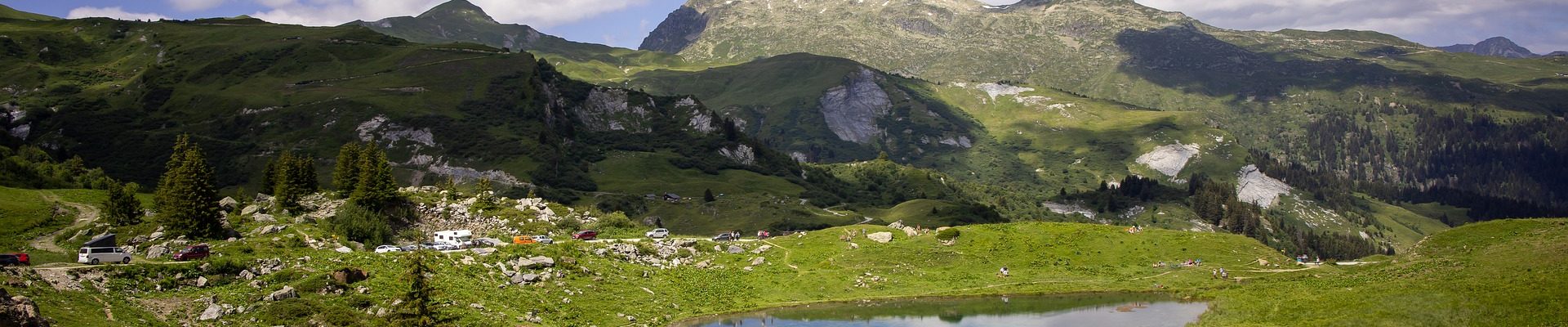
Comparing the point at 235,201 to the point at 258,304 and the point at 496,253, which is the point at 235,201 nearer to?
the point at 496,253

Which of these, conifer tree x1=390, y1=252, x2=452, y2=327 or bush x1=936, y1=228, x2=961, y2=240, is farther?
bush x1=936, y1=228, x2=961, y2=240

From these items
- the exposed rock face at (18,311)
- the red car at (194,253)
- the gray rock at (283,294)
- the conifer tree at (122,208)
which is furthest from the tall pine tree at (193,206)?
the exposed rock face at (18,311)

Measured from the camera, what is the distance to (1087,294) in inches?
3083

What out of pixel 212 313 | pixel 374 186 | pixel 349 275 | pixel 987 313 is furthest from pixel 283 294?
pixel 374 186

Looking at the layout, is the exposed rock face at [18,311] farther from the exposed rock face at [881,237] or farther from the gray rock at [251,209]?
the exposed rock face at [881,237]

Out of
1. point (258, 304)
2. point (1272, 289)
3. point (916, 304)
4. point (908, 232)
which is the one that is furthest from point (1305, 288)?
point (258, 304)

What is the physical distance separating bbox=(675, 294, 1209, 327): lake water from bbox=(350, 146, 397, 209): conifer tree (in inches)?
Result: 1654

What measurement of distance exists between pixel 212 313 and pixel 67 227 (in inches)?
1404

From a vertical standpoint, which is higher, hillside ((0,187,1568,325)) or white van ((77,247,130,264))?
white van ((77,247,130,264))

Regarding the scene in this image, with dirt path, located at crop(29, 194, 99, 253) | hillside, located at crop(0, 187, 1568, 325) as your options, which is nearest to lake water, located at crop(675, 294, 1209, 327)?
hillside, located at crop(0, 187, 1568, 325)

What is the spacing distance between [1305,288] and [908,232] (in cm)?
3910

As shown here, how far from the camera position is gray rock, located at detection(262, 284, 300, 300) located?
173 ft

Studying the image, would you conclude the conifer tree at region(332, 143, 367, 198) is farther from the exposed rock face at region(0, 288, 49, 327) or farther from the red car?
the exposed rock face at region(0, 288, 49, 327)

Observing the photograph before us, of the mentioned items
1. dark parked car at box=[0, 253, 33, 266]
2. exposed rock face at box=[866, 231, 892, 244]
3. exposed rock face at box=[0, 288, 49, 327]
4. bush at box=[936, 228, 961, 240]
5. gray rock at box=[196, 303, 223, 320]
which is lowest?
exposed rock face at box=[866, 231, 892, 244]
